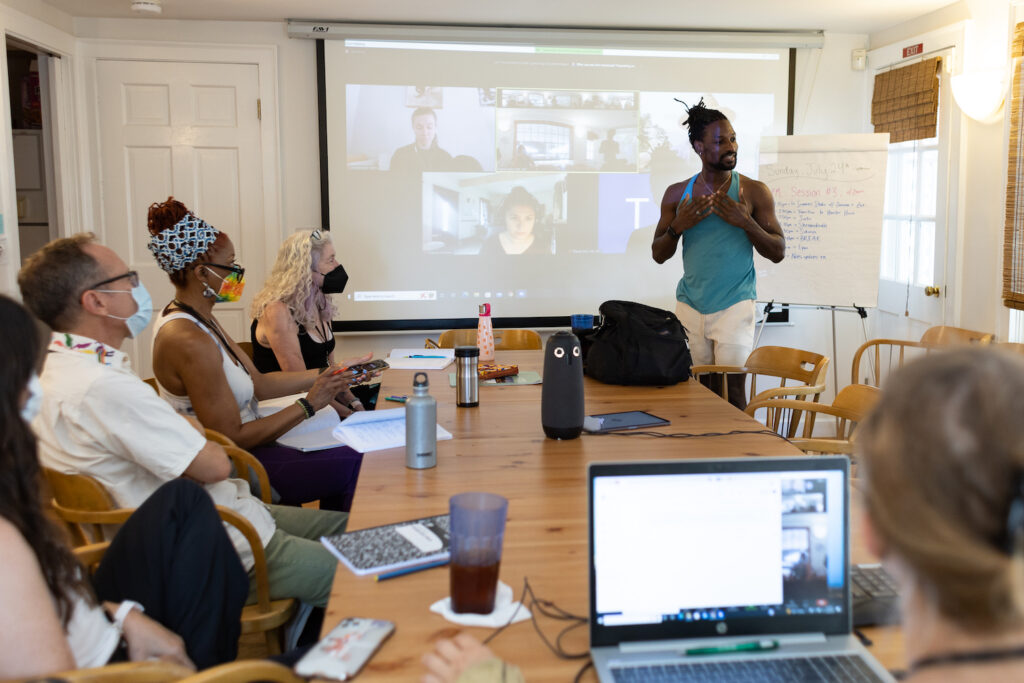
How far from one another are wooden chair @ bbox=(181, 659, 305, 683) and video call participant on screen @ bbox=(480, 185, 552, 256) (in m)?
4.10

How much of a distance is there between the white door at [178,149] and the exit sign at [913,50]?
3805mm

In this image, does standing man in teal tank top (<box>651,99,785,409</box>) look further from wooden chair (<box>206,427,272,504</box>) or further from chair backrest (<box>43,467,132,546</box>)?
chair backrest (<box>43,467,132,546</box>)

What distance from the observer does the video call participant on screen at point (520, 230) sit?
5.16 m

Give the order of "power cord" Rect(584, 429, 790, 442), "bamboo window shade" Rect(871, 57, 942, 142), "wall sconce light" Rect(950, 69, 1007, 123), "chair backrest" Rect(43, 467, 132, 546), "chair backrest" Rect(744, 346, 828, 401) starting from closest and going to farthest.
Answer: "chair backrest" Rect(43, 467, 132, 546)
"power cord" Rect(584, 429, 790, 442)
"chair backrest" Rect(744, 346, 828, 401)
"wall sconce light" Rect(950, 69, 1007, 123)
"bamboo window shade" Rect(871, 57, 942, 142)

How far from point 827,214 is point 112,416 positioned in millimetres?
4130

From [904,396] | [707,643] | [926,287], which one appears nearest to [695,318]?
[926,287]

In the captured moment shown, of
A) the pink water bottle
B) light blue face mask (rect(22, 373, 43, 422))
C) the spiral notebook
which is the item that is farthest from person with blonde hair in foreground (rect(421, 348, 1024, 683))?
the pink water bottle

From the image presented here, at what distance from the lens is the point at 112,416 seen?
177cm

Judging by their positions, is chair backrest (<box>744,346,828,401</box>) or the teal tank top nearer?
chair backrest (<box>744,346,828,401</box>)

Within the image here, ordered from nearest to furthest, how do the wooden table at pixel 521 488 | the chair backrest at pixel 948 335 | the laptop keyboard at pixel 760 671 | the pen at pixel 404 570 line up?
the laptop keyboard at pixel 760 671 → the wooden table at pixel 521 488 → the pen at pixel 404 570 → the chair backrest at pixel 948 335

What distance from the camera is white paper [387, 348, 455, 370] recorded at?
3.34 meters

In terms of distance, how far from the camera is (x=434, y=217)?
510cm

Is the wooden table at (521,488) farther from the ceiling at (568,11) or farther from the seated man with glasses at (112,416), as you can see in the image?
the ceiling at (568,11)

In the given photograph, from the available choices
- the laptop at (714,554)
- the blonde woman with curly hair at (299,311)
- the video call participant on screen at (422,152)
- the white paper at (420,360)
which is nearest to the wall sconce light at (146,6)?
the video call participant on screen at (422,152)
